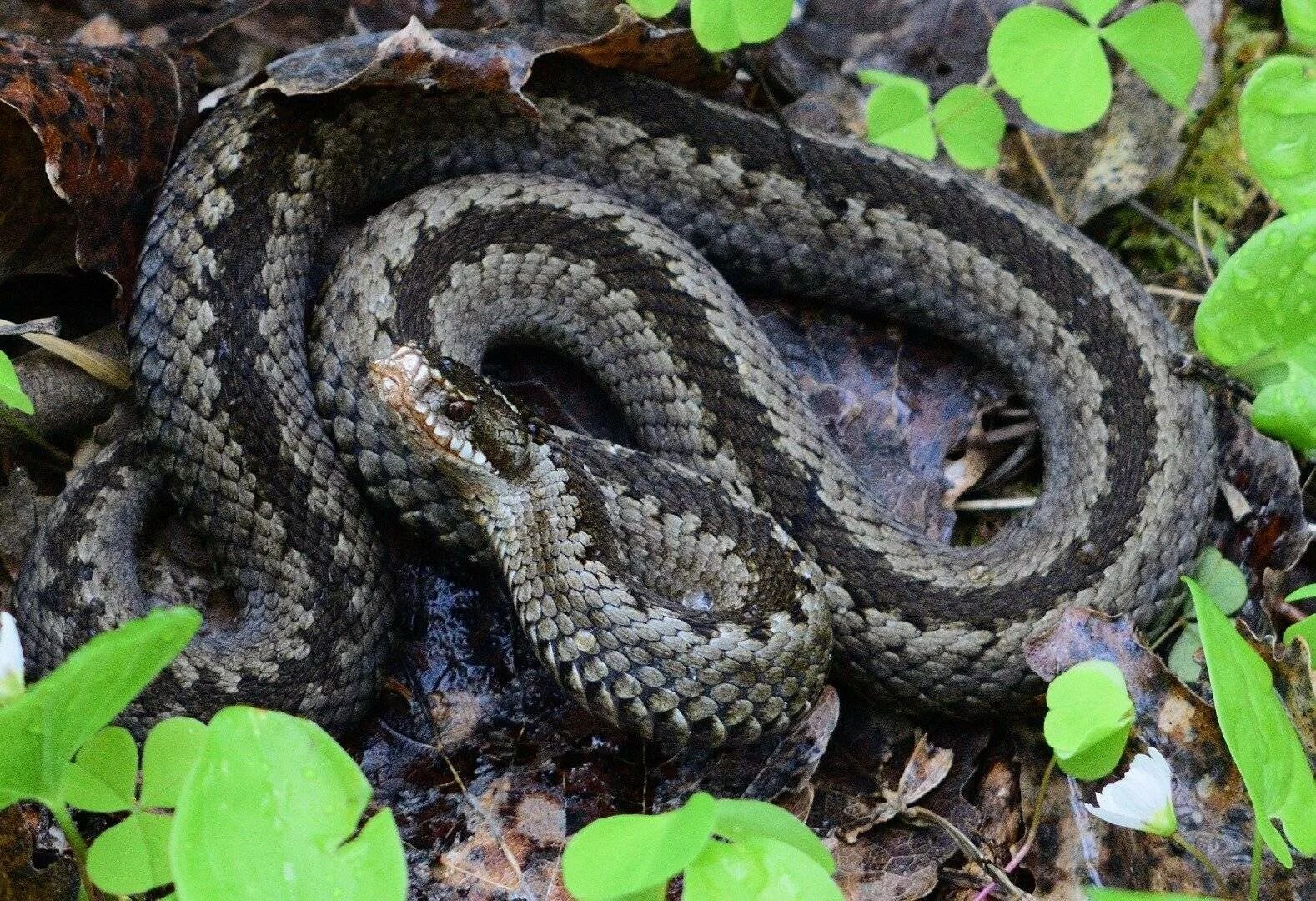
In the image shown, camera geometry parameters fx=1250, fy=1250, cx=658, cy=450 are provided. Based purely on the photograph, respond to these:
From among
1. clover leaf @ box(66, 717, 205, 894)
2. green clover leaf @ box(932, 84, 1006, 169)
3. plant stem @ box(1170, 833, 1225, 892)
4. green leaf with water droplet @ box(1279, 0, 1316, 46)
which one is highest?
green leaf with water droplet @ box(1279, 0, 1316, 46)

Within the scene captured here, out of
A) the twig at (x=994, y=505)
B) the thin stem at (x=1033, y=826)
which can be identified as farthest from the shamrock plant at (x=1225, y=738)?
the twig at (x=994, y=505)

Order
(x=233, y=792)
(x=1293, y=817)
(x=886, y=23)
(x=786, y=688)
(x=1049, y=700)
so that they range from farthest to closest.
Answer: (x=886, y=23) → (x=786, y=688) → (x=1049, y=700) → (x=1293, y=817) → (x=233, y=792)

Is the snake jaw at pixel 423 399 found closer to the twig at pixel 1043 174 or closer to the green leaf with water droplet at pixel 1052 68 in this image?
the green leaf with water droplet at pixel 1052 68

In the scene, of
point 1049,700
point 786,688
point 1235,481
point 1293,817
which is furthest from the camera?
point 1235,481

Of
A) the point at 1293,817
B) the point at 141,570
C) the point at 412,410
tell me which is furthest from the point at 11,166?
the point at 1293,817

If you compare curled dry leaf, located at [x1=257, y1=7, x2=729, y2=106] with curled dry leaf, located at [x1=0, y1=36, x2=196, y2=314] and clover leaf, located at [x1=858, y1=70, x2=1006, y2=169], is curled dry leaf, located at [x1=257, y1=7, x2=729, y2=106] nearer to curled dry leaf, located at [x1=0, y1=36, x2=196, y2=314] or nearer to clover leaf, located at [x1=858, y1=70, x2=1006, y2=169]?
curled dry leaf, located at [x1=0, y1=36, x2=196, y2=314]

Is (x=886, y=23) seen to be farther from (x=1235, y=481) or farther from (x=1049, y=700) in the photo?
(x=1049, y=700)

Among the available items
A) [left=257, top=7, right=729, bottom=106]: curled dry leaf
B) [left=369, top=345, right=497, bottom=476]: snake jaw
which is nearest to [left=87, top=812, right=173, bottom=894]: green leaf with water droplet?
[left=369, top=345, right=497, bottom=476]: snake jaw
